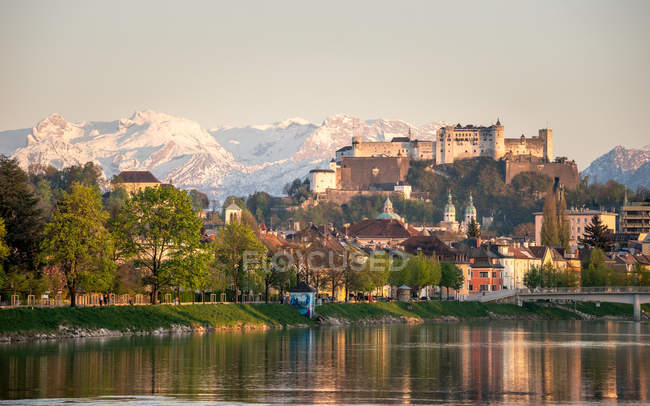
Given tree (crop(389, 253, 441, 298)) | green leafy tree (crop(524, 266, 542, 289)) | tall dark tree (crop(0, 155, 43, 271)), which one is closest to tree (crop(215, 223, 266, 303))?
tall dark tree (crop(0, 155, 43, 271))

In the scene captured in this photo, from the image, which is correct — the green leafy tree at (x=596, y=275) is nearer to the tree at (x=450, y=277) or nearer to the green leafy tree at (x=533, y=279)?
the green leafy tree at (x=533, y=279)

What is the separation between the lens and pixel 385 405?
41.4m

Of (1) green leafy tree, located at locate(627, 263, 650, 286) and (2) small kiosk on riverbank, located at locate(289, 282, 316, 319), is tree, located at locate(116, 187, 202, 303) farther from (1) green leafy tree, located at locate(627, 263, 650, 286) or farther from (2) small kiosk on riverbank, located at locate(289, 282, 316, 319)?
(1) green leafy tree, located at locate(627, 263, 650, 286)

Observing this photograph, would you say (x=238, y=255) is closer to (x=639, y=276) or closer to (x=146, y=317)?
(x=146, y=317)

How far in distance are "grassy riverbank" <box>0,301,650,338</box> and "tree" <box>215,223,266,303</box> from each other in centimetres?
308

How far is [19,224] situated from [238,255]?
2405cm

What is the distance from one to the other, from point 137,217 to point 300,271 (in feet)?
102

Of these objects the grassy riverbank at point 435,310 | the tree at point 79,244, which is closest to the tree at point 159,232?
the tree at point 79,244

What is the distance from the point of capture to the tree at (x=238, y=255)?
323 ft

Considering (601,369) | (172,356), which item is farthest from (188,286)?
(601,369)

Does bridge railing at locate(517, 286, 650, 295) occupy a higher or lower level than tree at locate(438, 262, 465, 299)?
lower

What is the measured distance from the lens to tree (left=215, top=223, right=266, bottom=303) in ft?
323

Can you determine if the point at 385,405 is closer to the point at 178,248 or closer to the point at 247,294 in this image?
the point at 178,248

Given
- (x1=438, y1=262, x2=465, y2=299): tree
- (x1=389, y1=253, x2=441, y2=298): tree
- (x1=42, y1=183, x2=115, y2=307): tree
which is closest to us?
(x1=42, y1=183, x2=115, y2=307): tree
